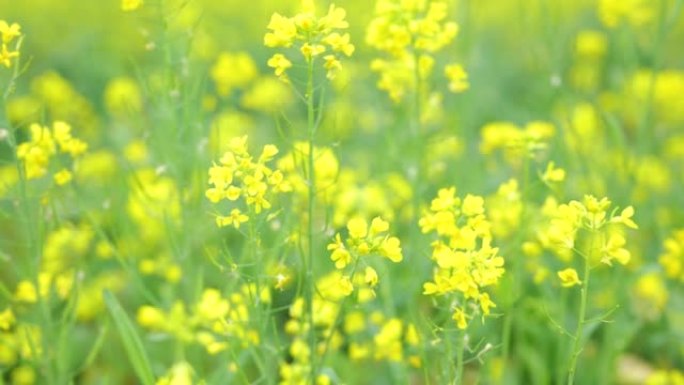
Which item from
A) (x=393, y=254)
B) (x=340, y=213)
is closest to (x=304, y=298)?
(x=393, y=254)

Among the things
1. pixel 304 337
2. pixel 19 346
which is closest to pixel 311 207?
pixel 304 337

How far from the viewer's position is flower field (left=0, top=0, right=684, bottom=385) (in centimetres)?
217

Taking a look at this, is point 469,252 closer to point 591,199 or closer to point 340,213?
point 591,199

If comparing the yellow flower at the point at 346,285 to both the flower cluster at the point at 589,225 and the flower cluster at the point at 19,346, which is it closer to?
the flower cluster at the point at 589,225

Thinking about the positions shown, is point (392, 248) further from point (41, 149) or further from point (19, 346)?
point (19, 346)

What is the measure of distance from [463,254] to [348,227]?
0.79ft

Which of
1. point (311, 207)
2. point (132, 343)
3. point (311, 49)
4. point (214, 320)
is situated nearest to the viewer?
point (311, 49)

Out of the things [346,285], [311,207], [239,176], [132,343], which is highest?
[239,176]

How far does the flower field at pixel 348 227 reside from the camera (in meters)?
2.17

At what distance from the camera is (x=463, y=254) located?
78.0 inches

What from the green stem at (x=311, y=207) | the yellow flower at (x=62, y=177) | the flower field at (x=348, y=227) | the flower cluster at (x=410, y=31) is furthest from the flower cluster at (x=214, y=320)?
the flower cluster at (x=410, y=31)

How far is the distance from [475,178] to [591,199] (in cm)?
194

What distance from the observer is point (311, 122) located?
7.13ft

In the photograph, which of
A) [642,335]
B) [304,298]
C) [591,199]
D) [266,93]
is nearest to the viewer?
[591,199]
